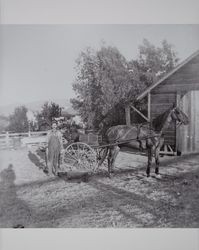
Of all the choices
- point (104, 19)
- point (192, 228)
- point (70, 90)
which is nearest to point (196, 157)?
point (192, 228)

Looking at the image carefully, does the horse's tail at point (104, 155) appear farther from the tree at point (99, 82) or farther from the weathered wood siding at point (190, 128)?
the weathered wood siding at point (190, 128)

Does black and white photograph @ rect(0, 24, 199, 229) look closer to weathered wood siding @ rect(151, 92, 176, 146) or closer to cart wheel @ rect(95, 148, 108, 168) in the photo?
cart wheel @ rect(95, 148, 108, 168)

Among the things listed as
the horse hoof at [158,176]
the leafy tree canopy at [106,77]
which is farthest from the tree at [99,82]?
the horse hoof at [158,176]

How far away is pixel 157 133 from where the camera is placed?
437 centimetres

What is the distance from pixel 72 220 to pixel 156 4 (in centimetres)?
306

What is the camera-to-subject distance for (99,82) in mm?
3939

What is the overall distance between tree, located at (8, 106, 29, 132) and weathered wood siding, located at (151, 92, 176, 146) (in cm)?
185

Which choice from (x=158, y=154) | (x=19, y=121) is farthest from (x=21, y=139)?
(x=158, y=154)

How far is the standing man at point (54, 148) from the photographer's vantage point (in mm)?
3990

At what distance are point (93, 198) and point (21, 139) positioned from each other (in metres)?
1.28

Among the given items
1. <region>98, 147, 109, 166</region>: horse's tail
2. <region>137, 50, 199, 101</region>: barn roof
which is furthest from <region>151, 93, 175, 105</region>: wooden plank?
<region>98, 147, 109, 166</region>: horse's tail

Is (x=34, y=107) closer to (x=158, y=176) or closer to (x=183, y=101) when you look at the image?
(x=158, y=176)

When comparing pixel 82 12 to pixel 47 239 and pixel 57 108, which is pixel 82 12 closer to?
pixel 57 108

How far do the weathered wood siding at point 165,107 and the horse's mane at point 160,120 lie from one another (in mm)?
57
